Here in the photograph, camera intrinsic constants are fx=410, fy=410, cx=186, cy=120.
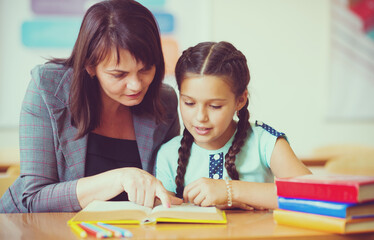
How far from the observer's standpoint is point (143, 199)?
1.12 m

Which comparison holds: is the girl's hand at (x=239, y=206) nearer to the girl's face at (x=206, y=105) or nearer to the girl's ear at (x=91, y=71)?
the girl's face at (x=206, y=105)

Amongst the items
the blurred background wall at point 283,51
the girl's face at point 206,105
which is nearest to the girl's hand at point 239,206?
the girl's face at point 206,105

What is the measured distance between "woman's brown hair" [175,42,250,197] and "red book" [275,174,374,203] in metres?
0.42

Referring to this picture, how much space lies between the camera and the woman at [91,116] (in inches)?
49.4

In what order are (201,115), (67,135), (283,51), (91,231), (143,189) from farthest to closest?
1. (283,51)
2. (67,135)
3. (201,115)
4. (143,189)
5. (91,231)

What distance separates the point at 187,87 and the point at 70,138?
1.44 feet

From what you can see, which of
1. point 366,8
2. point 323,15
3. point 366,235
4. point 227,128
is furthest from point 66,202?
point 366,8

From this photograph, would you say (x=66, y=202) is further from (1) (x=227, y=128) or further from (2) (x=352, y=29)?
(2) (x=352, y=29)

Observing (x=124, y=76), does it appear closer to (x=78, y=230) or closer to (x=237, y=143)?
(x=237, y=143)

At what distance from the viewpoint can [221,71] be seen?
1342mm

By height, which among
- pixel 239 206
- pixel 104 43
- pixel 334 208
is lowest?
pixel 239 206

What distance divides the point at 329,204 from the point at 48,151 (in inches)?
35.4

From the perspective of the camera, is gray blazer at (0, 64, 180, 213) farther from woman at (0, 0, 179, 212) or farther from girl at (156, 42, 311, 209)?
girl at (156, 42, 311, 209)

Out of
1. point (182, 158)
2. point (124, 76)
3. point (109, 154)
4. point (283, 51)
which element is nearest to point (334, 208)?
point (182, 158)
